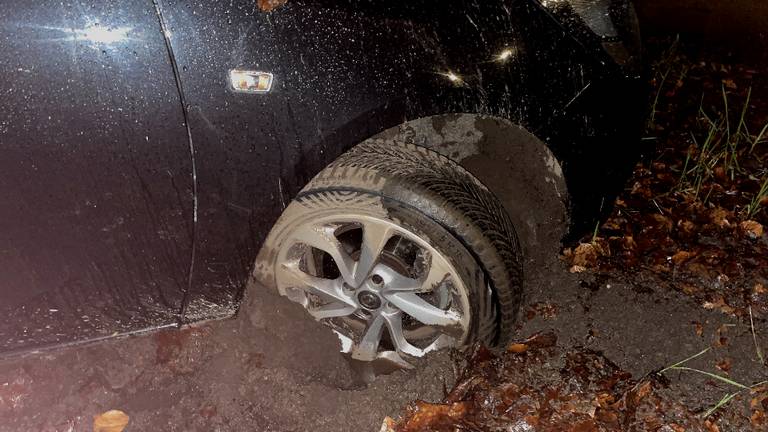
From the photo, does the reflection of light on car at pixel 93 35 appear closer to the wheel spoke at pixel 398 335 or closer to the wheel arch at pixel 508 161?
the wheel arch at pixel 508 161

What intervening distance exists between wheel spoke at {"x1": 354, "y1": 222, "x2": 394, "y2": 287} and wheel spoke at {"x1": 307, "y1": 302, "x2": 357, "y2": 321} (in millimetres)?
132

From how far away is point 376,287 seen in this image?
2.03m

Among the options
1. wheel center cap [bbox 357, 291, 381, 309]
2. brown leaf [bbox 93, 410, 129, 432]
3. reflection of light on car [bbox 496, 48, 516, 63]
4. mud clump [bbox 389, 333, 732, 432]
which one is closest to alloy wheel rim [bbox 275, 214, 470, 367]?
wheel center cap [bbox 357, 291, 381, 309]

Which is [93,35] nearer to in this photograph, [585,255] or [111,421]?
[111,421]

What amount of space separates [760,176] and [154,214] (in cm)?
328

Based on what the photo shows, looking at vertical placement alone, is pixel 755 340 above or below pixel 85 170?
below

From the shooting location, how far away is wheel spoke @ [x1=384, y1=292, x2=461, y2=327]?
2.01 meters

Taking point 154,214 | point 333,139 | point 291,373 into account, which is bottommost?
point 291,373

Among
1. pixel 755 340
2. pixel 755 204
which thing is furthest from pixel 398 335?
pixel 755 204

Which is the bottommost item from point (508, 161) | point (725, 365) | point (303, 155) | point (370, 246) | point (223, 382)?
point (725, 365)

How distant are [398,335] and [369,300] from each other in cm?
19

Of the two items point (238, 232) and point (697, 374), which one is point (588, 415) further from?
point (238, 232)

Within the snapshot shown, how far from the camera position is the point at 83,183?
1.50 m

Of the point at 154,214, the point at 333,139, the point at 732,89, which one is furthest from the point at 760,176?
the point at 154,214
